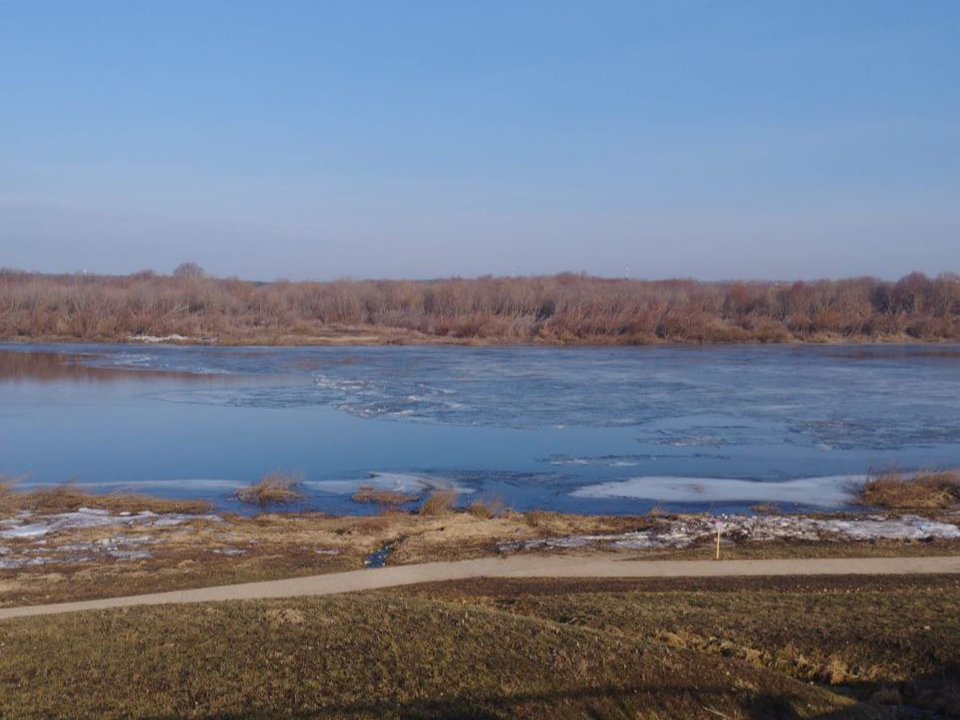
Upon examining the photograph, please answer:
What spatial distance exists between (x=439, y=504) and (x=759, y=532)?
19.8 ft

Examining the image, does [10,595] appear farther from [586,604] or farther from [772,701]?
[772,701]

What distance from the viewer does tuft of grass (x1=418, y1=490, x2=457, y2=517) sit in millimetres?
19625

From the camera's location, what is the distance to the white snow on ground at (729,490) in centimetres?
2136

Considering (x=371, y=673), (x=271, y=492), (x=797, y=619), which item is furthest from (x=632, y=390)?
(x=371, y=673)

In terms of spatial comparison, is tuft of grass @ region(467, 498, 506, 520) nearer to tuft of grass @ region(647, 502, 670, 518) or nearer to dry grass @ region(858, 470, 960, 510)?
tuft of grass @ region(647, 502, 670, 518)

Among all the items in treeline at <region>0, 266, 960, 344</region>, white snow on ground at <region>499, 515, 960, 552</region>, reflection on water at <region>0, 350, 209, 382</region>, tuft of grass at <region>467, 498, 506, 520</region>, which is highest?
treeline at <region>0, 266, 960, 344</region>

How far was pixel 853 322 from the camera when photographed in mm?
77938

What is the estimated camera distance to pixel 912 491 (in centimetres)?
2128

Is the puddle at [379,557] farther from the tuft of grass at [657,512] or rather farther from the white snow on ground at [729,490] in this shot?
the white snow on ground at [729,490]

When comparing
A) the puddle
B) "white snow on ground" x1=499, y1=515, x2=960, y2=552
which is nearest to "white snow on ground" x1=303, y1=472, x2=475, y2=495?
the puddle

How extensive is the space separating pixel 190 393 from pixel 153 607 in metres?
29.1

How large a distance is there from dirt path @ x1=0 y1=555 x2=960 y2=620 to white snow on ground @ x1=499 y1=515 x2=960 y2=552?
4.08 ft

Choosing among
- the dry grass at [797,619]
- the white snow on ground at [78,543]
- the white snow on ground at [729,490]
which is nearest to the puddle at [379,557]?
the dry grass at [797,619]

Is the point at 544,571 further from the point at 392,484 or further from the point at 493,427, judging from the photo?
the point at 493,427
